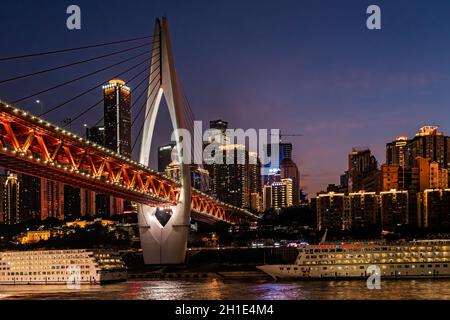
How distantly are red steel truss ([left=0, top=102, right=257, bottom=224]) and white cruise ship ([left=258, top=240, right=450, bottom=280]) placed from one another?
423 inches

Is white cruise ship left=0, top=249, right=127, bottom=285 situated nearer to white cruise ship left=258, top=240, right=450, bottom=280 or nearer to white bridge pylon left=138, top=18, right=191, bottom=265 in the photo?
white bridge pylon left=138, top=18, right=191, bottom=265

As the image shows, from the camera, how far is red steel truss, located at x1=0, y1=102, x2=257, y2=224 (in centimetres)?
2386

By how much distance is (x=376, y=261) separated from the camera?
36.4m

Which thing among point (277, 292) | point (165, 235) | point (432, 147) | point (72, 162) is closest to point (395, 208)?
point (432, 147)

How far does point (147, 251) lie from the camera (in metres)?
47.0

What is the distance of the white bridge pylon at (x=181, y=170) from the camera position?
41.5 m

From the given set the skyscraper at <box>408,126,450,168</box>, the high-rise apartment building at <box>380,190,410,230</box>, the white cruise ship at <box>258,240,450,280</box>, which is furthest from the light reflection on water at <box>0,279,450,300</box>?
the skyscraper at <box>408,126,450,168</box>

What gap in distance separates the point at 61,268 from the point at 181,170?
1054 centimetres

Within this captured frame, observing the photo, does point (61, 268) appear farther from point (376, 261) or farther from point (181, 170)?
point (376, 261)

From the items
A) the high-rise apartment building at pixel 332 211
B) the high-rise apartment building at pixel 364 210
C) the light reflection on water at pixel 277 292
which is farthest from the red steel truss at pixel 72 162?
the high-rise apartment building at pixel 332 211

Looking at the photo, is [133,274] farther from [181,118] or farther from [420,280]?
[420,280]
